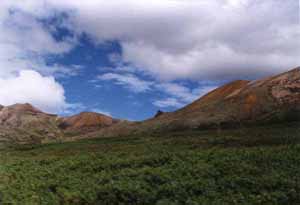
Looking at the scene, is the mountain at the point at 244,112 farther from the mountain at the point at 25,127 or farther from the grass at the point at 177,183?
the grass at the point at 177,183

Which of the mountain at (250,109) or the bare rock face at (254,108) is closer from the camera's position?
the mountain at (250,109)

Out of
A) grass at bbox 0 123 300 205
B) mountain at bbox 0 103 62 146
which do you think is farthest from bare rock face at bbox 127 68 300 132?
grass at bbox 0 123 300 205

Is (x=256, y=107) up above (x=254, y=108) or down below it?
above

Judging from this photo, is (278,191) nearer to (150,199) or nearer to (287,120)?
(150,199)

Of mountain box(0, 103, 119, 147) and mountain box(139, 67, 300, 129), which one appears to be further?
mountain box(0, 103, 119, 147)

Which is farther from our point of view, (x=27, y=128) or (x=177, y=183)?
(x=27, y=128)

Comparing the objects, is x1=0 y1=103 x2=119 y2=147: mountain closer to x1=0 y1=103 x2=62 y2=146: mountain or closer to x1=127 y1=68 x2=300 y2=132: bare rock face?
x1=0 y1=103 x2=62 y2=146: mountain

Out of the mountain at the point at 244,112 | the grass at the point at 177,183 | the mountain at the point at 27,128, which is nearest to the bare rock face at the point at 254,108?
the mountain at the point at 244,112

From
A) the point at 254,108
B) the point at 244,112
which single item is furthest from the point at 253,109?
the point at 244,112

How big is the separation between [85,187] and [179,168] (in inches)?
282

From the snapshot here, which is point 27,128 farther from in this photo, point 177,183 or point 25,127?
point 177,183

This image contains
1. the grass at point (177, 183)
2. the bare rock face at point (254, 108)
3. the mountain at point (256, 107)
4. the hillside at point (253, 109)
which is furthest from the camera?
the bare rock face at point (254, 108)

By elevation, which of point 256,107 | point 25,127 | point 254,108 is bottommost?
point 254,108

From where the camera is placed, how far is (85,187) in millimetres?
21109
